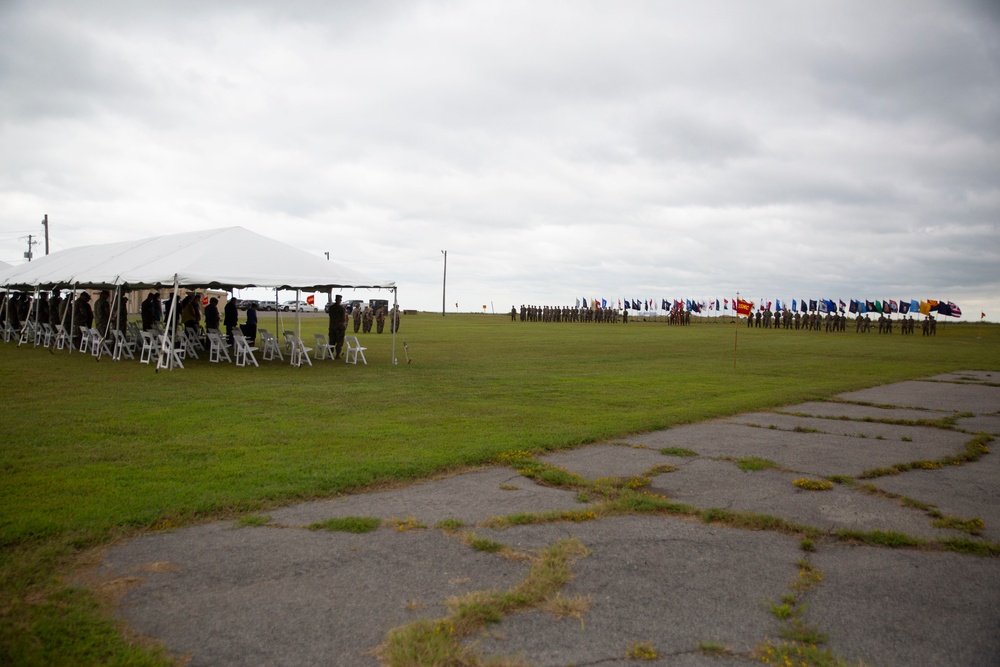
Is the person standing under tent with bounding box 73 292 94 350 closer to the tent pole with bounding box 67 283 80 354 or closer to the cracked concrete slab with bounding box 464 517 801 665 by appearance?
the tent pole with bounding box 67 283 80 354

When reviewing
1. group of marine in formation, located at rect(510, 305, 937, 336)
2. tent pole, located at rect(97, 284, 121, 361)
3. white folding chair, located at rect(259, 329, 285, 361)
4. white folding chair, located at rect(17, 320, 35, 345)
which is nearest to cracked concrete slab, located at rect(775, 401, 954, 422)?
white folding chair, located at rect(259, 329, 285, 361)

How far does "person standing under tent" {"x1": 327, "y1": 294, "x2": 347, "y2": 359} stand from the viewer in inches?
778

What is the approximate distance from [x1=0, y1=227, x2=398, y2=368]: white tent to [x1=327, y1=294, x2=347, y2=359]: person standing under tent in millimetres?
827

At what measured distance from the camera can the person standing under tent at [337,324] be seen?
19.8 metres

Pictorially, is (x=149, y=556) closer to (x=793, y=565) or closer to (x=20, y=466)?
(x=20, y=466)

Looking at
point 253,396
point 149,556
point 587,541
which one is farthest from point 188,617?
point 253,396

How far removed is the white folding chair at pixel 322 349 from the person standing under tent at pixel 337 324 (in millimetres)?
215

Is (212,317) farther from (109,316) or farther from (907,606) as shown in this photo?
(907,606)

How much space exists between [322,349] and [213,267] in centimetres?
563

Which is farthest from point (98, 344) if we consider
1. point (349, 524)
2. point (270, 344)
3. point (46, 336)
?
point (349, 524)

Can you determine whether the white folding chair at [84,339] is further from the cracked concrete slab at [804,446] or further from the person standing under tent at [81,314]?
the cracked concrete slab at [804,446]

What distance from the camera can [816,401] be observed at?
12734 millimetres

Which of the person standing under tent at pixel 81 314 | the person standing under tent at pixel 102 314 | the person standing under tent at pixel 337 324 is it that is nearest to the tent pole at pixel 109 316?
the person standing under tent at pixel 102 314

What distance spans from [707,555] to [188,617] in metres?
3.20
